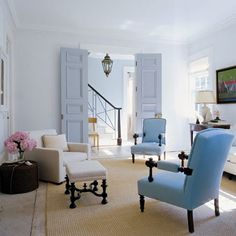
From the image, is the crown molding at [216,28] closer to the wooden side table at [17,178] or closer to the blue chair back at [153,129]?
the blue chair back at [153,129]

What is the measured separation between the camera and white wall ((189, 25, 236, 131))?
4.96 metres

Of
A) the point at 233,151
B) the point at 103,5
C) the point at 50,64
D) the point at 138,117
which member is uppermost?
the point at 103,5

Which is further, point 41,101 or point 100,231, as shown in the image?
point 41,101

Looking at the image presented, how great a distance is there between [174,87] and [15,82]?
3.80 m

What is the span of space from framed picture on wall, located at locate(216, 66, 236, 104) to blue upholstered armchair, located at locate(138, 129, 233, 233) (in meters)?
2.91

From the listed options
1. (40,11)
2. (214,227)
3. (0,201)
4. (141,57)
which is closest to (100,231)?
(214,227)

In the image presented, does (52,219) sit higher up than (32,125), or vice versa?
(32,125)

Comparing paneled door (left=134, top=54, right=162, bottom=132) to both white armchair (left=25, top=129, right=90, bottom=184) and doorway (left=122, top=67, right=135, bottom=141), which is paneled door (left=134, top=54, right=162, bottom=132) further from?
doorway (left=122, top=67, right=135, bottom=141)

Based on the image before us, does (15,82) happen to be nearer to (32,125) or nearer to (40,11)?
(32,125)

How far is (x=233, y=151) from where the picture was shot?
382 cm

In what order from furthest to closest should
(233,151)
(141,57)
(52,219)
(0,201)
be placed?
(141,57)
(233,151)
(0,201)
(52,219)

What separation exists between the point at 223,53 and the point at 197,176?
3823 mm

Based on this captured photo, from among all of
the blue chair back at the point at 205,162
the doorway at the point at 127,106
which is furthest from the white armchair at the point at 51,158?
the doorway at the point at 127,106

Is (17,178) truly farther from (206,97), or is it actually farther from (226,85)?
(226,85)
